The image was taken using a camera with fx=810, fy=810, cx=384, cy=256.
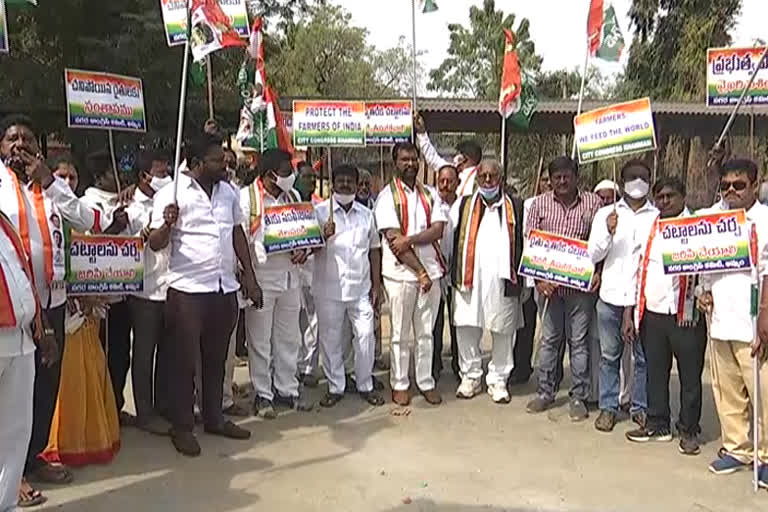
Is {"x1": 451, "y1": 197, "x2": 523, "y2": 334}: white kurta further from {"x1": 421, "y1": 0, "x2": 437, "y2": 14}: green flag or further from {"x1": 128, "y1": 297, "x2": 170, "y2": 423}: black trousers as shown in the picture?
{"x1": 128, "y1": 297, "x2": 170, "y2": 423}: black trousers

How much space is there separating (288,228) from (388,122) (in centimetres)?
139

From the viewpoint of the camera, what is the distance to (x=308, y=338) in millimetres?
6945

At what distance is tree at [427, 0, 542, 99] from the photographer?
34094mm

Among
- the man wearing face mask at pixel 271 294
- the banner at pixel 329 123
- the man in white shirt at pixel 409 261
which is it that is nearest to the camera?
the man wearing face mask at pixel 271 294

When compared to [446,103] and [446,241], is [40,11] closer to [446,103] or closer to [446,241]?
[446,103]

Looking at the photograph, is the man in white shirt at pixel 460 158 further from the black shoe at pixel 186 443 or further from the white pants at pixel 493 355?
the black shoe at pixel 186 443

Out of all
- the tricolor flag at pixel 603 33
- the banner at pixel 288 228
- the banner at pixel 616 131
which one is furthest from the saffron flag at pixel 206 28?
the tricolor flag at pixel 603 33

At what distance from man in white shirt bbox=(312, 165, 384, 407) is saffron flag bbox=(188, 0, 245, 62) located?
1330mm

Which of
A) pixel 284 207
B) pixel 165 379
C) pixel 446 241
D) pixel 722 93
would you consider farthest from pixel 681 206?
pixel 165 379

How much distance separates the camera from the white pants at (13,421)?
11.4ft

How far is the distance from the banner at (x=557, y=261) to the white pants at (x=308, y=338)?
1.90 meters

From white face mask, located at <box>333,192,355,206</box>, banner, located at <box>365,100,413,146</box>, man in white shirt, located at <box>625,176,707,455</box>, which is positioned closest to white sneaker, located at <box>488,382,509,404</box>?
man in white shirt, located at <box>625,176,707,455</box>

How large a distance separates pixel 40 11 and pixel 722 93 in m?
9.61

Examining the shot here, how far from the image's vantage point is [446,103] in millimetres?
14672
